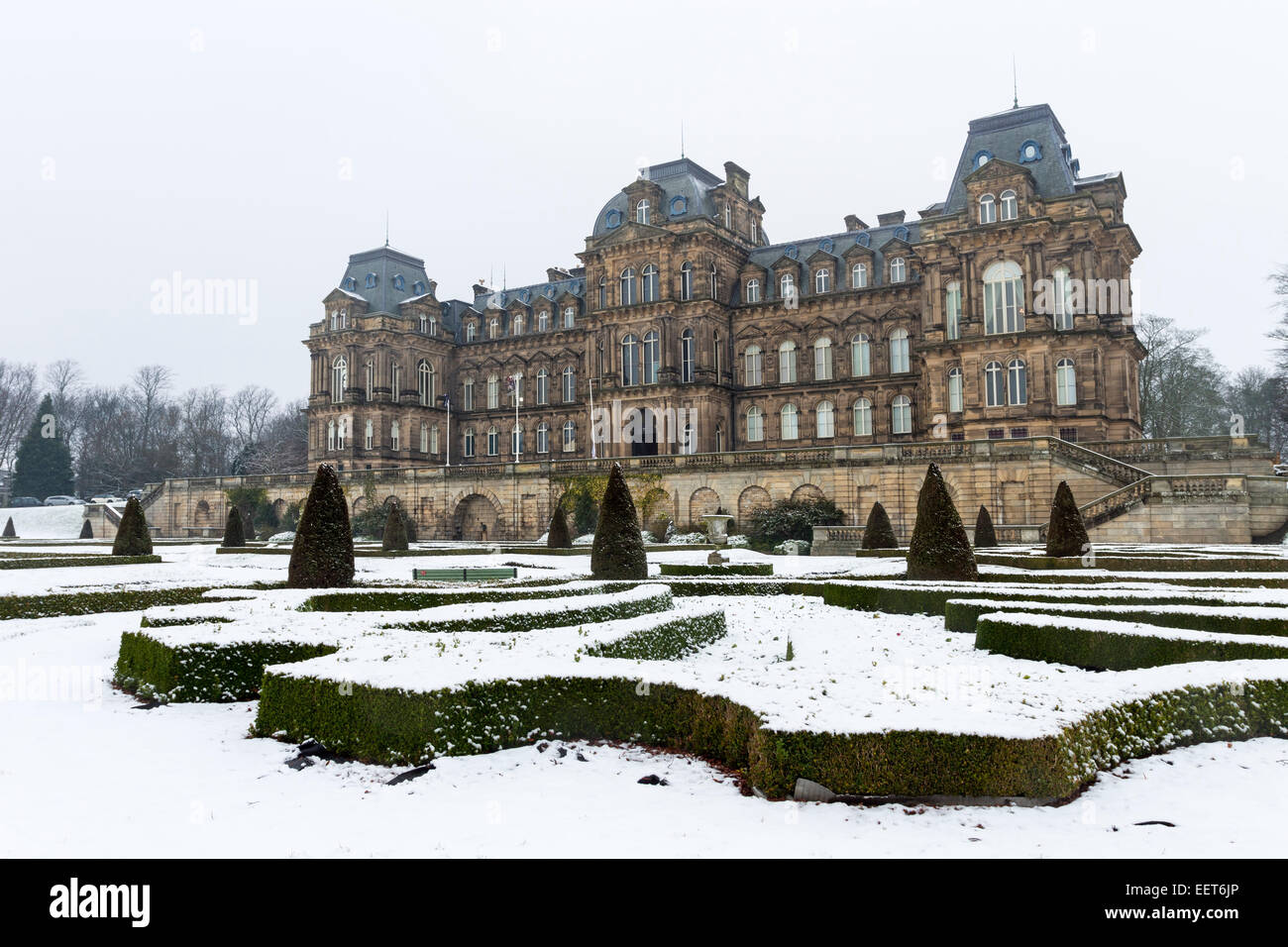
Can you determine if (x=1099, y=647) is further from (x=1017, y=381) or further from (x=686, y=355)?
(x=686, y=355)

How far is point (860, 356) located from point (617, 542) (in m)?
37.6

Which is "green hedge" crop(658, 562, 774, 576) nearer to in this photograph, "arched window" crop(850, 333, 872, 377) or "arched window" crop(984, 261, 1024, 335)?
"arched window" crop(984, 261, 1024, 335)

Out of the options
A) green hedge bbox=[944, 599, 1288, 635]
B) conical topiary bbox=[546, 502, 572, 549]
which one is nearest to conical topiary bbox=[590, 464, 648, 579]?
green hedge bbox=[944, 599, 1288, 635]

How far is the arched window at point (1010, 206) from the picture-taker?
45.1 m

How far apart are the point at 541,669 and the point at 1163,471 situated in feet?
120

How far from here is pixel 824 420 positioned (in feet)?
187

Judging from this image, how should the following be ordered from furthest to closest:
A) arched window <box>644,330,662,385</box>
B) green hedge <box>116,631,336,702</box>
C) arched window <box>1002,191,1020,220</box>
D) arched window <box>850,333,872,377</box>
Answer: arched window <box>644,330,662,385</box> < arched window <box>850,333,872,377</box> < arched window <box>1002,191,1020,220</box> < green hedge <box>116,631,336,702</box>

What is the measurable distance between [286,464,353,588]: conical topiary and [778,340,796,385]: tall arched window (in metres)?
41.6

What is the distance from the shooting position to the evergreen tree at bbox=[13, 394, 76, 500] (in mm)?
83062

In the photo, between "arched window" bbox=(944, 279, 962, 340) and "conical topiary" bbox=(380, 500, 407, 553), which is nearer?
"conical topiary" bbox=(380, 500, 407, 553)

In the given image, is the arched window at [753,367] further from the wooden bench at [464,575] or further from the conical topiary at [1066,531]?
the wooden bench at [464,575]

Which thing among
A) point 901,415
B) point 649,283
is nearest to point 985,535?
point 901,415

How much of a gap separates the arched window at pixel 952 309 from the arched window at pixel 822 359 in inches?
416

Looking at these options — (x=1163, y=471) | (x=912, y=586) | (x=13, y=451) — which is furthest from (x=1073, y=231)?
(x=13, y=451)
